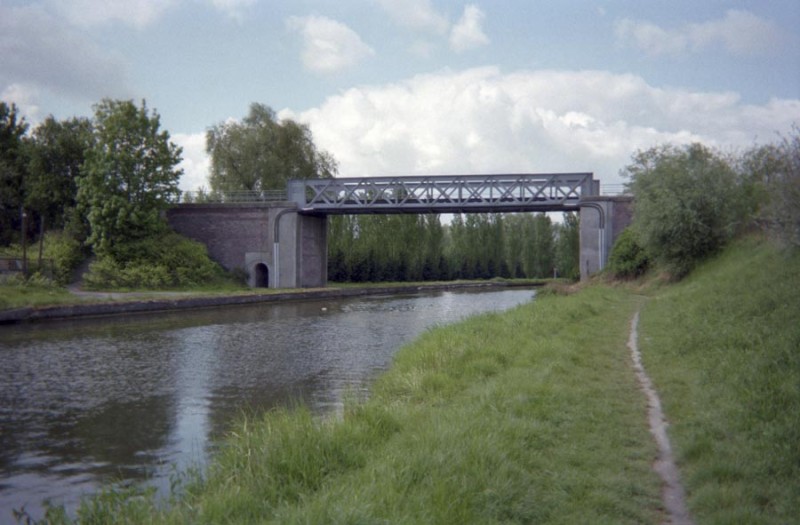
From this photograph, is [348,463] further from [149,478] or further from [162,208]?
[162,208]

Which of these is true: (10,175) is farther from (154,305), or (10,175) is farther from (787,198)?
(787,198)

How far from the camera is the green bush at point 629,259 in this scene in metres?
31.9

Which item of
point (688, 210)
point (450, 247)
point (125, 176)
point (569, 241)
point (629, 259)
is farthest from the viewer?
point (450, 247)

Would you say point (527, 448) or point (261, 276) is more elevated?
point (261, 276)

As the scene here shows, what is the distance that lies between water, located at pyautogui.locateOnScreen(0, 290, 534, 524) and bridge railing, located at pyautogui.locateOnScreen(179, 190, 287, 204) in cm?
1946

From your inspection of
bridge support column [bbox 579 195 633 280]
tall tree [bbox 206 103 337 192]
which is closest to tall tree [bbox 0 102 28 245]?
tall tree [bbox 206 103 337 192]

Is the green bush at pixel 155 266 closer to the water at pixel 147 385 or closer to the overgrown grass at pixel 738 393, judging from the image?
the water at pixel 147 385

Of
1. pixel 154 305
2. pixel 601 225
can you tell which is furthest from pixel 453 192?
pixel 154 305

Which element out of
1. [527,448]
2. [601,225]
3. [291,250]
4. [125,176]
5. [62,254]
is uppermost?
[125,176]

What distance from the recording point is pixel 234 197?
4284 cm

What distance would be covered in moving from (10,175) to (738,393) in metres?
39.9

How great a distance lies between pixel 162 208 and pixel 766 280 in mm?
30594

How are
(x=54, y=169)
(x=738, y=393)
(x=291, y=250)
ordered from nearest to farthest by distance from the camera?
(x=738, y=393) < (x=54, y=169) < (x=291, y=250)

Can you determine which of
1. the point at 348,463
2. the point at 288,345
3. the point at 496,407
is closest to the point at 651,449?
the point at 496,407
